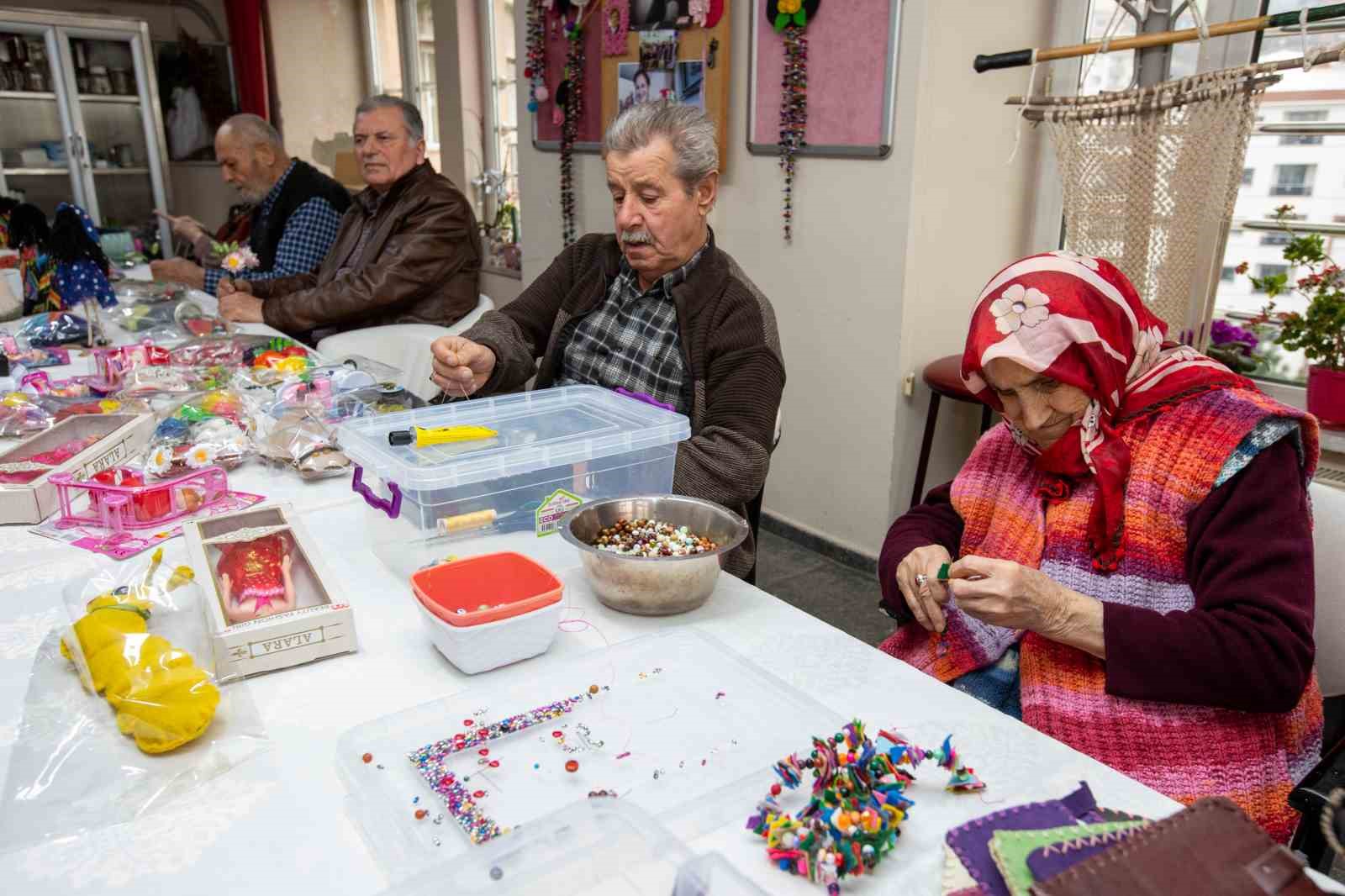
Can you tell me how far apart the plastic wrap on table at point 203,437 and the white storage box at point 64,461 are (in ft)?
0.15

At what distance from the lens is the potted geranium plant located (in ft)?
7.22

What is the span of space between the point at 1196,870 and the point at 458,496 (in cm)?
95

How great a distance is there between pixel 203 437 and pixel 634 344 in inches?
33.0

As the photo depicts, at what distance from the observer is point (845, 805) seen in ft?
2.60

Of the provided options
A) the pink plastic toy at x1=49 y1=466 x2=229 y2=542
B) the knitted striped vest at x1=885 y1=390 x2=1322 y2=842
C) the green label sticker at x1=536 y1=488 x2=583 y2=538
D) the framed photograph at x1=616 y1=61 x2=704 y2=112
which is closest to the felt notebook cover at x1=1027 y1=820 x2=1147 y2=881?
the knitted striped vest at x1=885 y1=390 x2=1322 y2=842

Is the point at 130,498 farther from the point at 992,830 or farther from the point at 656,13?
the point at 656,13

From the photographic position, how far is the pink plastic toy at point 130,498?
140 cm

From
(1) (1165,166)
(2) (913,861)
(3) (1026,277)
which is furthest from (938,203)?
(2) (913,861)

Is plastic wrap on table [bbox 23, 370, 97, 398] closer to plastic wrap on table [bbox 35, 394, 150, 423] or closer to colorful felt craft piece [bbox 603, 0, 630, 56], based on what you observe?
plastic wrap on table [bbox 35, 394, 150, 423]

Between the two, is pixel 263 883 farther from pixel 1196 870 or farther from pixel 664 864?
pixel 1196 870

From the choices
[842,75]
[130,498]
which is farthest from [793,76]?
[130,498]

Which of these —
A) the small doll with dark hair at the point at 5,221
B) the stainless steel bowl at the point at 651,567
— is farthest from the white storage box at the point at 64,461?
the small doll with dark hair at the point at 5,221

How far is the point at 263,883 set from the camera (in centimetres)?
75

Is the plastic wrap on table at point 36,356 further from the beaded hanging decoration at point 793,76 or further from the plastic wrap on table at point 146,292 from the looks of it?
the beaded hanging decoration at point 793,76
